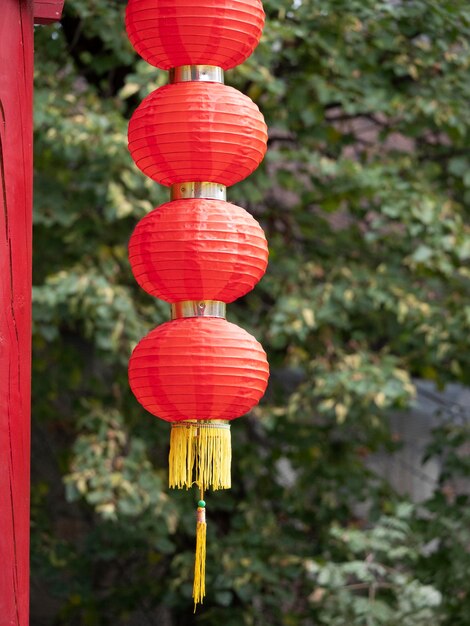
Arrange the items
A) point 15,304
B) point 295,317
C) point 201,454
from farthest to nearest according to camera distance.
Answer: point 295,317
point 201,454
point 15,304

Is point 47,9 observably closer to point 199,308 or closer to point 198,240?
point 198,240

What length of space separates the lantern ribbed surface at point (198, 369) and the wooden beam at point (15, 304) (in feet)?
1.10

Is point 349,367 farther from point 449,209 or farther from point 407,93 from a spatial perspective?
point 407,93

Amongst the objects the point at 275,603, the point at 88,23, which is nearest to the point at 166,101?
the point at 88,23

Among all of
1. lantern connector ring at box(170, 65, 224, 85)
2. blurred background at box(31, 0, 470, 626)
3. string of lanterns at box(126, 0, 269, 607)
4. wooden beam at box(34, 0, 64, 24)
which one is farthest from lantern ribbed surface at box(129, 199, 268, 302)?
blurred background at box(31, 0, 470, 626)

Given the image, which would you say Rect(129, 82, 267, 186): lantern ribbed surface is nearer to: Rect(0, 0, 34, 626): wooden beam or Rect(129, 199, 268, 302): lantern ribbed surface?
Rect(129, 199, 268, 302): lantern ribbed surface

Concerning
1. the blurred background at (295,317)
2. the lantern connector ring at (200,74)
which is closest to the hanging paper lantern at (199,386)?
the lantern connector ring at (200,74)

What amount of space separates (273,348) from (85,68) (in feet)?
5.76

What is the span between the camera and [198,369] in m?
3.03

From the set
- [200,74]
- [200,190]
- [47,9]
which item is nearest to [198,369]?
[200,190]

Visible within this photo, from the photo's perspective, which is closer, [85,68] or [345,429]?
[85,68]

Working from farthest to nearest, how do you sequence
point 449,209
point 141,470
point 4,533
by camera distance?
point 449,209 < point 141,470 < point 4,533

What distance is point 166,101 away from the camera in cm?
312

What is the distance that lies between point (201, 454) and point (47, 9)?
118 cm
